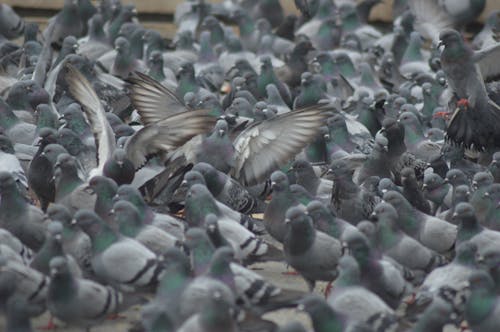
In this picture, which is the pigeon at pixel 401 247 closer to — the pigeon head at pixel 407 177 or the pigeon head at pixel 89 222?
the pigeon head at pixel 407 177

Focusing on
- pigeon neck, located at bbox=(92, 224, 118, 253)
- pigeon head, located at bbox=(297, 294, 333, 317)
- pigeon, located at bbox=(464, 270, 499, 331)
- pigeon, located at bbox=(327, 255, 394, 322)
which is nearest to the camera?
pigeon head, located at bbox=(297, 294, 333, 317)

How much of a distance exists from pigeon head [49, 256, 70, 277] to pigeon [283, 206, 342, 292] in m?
1.77

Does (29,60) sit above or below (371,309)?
below

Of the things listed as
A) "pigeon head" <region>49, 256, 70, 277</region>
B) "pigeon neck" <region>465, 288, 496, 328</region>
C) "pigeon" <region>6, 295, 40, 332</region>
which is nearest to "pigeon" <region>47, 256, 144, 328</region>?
"pigeon head" <region>49, 256, 70, 277</region>

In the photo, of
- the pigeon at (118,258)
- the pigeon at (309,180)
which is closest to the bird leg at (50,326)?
the pigeon at (118,258)

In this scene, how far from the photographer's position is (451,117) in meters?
12.5

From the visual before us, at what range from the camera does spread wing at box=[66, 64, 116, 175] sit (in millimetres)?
10859

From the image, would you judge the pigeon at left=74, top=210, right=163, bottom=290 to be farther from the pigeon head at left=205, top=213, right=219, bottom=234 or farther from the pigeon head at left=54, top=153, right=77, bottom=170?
the pigeon head at left=54, top=153, right=77, bottom=170

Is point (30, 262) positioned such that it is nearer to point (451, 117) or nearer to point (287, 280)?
point (287, 280)

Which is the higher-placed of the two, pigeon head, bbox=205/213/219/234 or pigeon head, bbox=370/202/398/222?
pigeon head, bbox=205/213/219/234

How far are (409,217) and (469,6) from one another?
9.61 metres

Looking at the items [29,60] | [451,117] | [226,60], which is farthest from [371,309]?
[226,60]

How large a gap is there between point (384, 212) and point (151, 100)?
134 inches

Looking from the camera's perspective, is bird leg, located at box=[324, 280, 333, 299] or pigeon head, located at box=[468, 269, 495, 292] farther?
bird leg, located at box=[324, 280, 333, 299]
